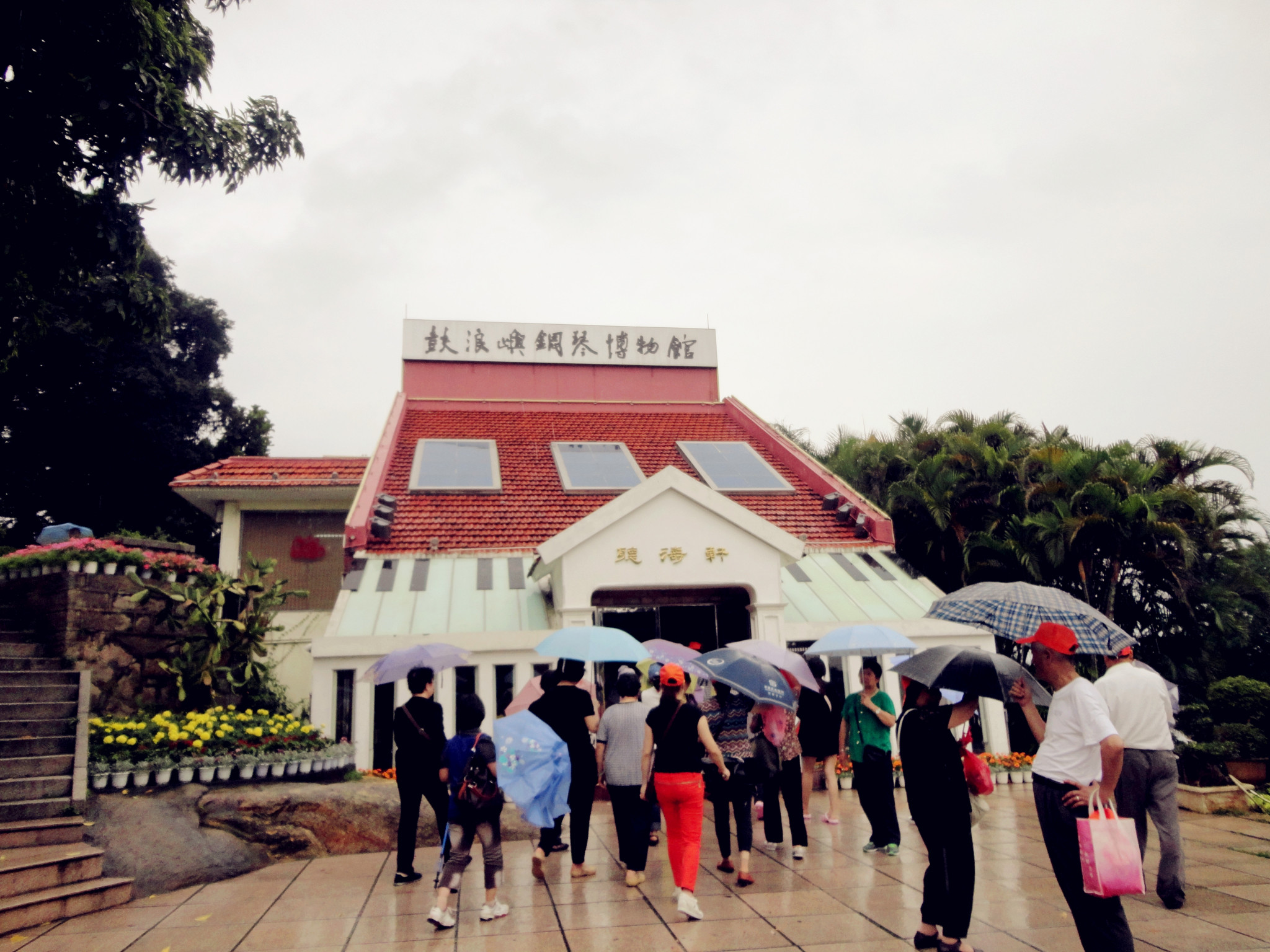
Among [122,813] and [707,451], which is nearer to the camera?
[122,813]

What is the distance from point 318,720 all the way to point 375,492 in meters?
4.51

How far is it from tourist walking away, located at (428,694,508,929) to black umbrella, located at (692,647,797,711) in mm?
2000

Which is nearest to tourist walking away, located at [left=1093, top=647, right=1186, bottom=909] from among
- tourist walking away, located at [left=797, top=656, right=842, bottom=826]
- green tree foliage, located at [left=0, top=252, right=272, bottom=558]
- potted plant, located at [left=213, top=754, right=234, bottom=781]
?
tourist walking away, located at [left=797, top=656, right=842, bottom=826]

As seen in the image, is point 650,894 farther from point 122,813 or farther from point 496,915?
point 122,813

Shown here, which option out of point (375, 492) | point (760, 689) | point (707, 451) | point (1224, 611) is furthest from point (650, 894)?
point (1224, 611)

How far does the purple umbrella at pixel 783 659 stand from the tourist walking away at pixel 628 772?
53.6 inches

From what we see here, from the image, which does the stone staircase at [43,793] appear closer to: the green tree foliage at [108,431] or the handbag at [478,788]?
the handbag at [478,788]

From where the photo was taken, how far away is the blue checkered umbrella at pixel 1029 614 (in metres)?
5.57

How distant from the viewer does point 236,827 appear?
8164mm

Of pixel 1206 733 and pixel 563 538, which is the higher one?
pixel 563 538

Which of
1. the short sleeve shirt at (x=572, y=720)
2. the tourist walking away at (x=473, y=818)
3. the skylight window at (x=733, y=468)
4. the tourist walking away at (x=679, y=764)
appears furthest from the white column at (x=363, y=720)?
the skylight window at (x=733, y=468)

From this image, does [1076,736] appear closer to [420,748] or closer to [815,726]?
[815,726]

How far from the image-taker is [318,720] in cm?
1062

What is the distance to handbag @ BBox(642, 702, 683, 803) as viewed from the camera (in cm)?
627
